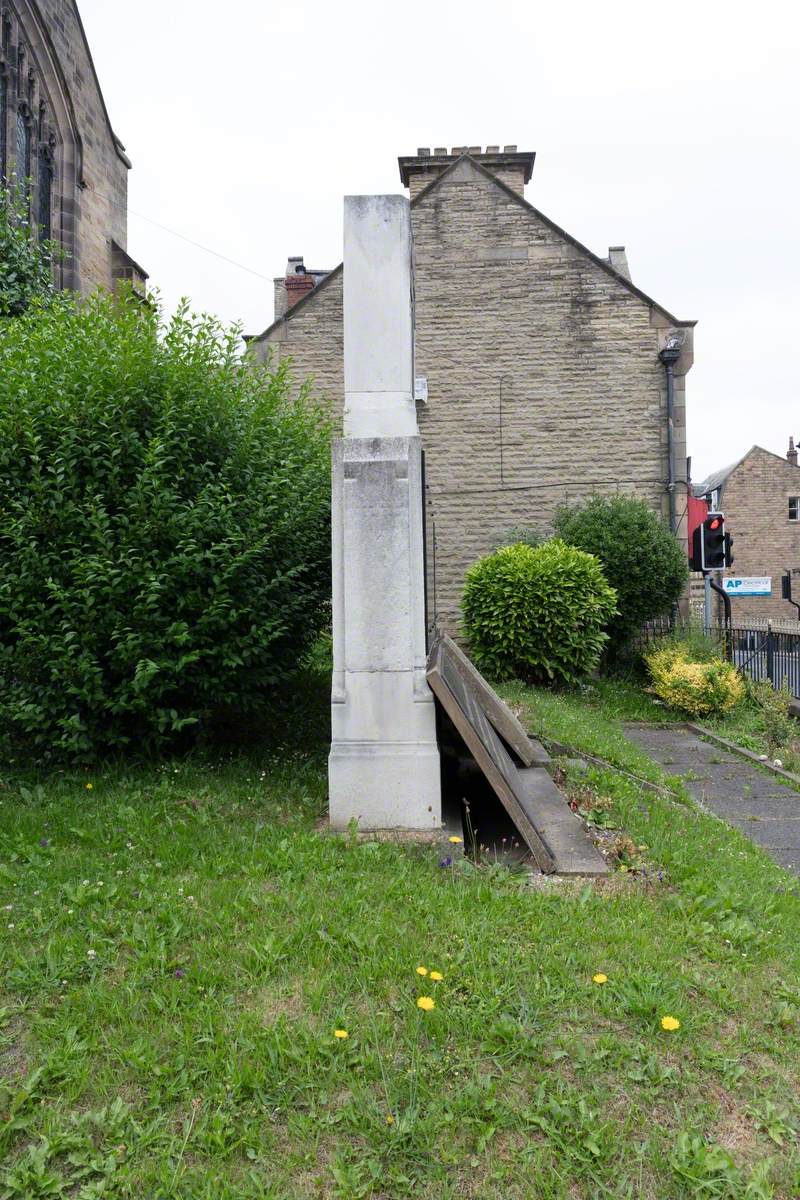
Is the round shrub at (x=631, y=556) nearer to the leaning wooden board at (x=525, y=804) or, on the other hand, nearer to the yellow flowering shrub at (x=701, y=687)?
the yellow flowering shrub at (x=701, y=687)

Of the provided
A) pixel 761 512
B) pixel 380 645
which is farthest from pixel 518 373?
pixel 761 512

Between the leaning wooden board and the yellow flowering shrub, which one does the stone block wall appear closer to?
the yellow flowering shrub

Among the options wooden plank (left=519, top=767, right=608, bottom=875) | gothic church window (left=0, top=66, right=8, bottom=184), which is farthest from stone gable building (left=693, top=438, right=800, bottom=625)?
wooden plank (left=519, top=767, right=608, bottom=875)

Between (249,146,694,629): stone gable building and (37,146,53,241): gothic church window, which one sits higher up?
(37,146,53,241): gothic church window

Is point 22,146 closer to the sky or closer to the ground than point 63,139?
closer to the ground

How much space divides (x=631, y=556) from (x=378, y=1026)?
39.6ft

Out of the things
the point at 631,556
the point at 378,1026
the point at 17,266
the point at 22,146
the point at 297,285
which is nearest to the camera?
the point at 378,1026

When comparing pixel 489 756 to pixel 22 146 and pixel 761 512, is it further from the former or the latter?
pixel 761 512

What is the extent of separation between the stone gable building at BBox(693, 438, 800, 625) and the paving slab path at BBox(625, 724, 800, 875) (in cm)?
3363

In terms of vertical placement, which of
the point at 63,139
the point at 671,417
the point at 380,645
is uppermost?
the point at 63,139

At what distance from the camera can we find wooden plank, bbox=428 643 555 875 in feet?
14.0

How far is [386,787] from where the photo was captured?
476 centimetres

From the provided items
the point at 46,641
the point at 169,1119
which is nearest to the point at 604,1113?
the point at 169,1119

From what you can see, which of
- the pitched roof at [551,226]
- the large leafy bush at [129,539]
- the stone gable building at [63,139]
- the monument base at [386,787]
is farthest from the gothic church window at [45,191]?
the monument base at [386,787]
